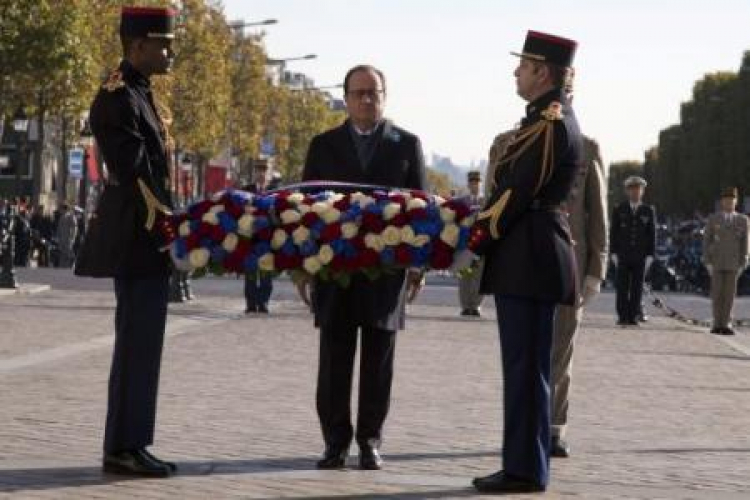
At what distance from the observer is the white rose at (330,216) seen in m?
9.90

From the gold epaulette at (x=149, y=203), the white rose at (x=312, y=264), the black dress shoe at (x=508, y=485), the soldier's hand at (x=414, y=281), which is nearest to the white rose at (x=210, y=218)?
the gold epaulette at (x=149, y=203)

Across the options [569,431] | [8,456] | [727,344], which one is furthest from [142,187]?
[727,344]

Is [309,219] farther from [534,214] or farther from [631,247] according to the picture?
[631,247]

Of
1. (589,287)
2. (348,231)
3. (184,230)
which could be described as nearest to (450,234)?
(348,231)

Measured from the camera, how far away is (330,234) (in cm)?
987

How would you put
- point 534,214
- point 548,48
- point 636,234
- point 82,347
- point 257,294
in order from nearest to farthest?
point 534,214
point 548,48
point 82,347
point 257,294
point 636,234

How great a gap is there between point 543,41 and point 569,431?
360 cm

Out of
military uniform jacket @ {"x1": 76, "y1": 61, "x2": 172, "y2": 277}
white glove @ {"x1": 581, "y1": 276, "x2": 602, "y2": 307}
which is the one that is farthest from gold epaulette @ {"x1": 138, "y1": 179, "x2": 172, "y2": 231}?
white glove @ {"x1": 581, "y1": 276, "x2": 602, "y2": 307}

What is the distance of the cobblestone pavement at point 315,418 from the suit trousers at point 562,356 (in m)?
0.25

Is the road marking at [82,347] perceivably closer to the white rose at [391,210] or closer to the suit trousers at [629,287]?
the suit trousers at [629,287]

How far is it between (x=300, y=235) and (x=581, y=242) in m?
2.24

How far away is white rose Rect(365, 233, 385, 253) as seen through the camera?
985 cm

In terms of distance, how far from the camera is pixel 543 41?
384 inches

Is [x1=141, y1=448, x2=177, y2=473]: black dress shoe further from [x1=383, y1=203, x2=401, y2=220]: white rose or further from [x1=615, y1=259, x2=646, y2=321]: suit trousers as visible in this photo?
[x1=615, y1=259, x2=646, y2=321]: suit trousers
